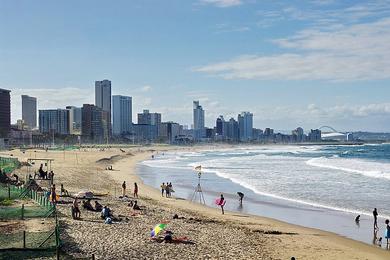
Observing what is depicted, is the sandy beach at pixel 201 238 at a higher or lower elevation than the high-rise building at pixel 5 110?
lower

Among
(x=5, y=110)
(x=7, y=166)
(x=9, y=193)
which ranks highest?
(x=5, y=110)

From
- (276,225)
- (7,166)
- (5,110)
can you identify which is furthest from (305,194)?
(5,110)

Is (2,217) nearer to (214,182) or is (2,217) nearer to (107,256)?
(107,256)

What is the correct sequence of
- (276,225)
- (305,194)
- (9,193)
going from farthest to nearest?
(305,194)
(9,193)
(276,225)

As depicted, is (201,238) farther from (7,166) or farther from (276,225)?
(7,166)

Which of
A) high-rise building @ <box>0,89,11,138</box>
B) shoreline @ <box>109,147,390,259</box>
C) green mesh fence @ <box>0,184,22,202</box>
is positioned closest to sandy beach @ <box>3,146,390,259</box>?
shoreline @ <box>109,147,390,259</box>

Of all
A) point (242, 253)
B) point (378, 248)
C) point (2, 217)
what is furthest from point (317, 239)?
point (2, 217)

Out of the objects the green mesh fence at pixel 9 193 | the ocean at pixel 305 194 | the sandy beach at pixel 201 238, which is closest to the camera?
the sandy beach at pixel 201 238

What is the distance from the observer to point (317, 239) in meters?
20.5

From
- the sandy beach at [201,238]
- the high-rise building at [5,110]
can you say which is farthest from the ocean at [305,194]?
the high-rise building at [5,110]

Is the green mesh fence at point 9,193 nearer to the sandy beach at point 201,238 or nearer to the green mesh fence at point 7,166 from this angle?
the sandy beach at point 201,238

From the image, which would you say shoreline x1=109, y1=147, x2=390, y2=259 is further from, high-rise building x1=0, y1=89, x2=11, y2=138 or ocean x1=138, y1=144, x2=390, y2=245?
high-rise building x1=0, y1=89, x2=11, y2=138

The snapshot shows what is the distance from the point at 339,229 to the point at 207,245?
320 inches

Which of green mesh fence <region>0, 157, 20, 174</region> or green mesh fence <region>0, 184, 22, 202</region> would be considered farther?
green mesh fence <region>0, 157, 20, 174</region>
